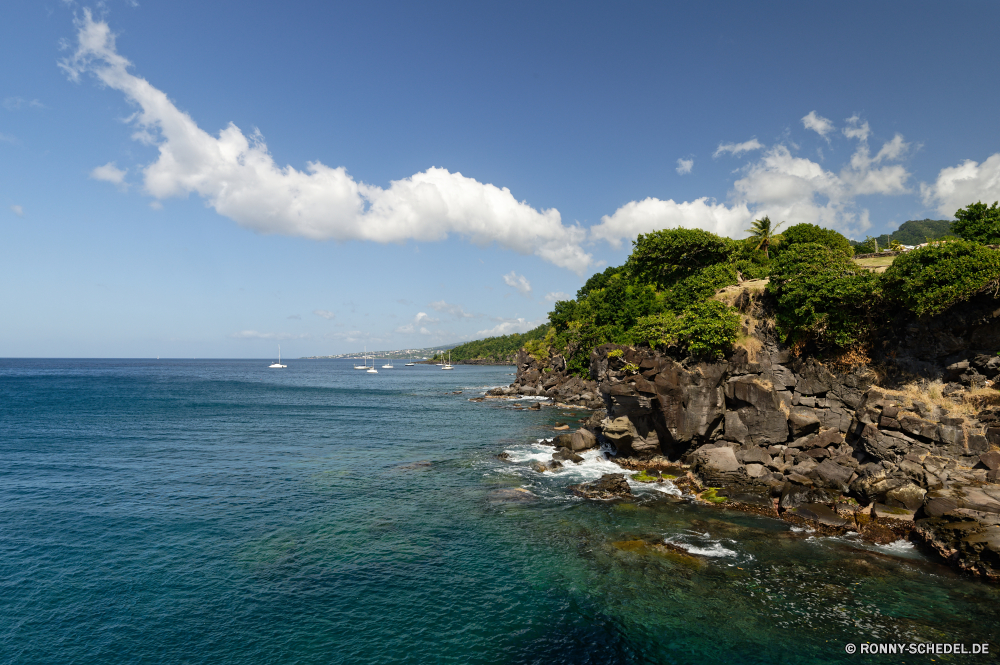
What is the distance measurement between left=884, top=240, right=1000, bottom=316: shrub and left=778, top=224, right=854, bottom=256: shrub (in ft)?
87.5

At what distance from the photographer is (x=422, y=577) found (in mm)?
20312

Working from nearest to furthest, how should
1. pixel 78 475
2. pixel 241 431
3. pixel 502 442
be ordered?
pixel 78 475
pixel 502 442
pixel 241 431

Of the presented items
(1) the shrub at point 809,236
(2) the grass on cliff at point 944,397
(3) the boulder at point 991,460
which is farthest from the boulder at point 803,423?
(1) the shrub at point 809,236

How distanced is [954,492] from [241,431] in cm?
6339

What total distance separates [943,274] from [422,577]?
109ft

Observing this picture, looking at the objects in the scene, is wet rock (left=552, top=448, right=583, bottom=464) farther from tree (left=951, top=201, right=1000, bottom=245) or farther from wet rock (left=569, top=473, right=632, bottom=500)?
tree (left=951, top=201, right=1000, bottom=245)

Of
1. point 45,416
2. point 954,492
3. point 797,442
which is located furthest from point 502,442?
point 45,416

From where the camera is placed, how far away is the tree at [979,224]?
31.4 m

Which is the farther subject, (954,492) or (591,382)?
(591,382)

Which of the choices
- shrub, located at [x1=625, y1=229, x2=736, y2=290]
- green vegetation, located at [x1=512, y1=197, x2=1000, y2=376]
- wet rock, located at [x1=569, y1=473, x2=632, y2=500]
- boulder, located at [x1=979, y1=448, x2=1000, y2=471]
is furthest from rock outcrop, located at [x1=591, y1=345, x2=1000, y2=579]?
shrub, located at [x1=625, y1=229, x2=736, y2=290]

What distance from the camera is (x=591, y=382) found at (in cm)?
7862

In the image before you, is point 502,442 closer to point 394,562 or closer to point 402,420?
point 402,420

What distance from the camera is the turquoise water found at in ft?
52.0

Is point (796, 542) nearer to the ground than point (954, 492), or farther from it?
nearer to the ground
